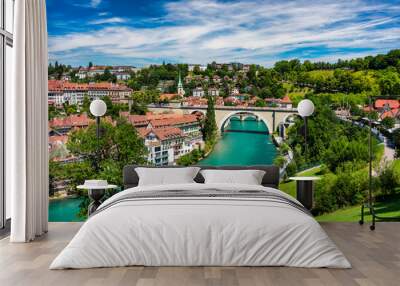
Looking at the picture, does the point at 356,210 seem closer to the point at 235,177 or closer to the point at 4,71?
the point at 235,177

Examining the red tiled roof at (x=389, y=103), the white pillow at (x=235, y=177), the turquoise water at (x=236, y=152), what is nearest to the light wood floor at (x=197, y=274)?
the white pillow at (x=235, y=177)

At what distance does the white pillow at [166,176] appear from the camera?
22.2 ft

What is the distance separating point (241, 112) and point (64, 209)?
9.56 feet

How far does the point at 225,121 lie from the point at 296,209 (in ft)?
11.9

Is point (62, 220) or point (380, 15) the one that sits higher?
point (380, 15)

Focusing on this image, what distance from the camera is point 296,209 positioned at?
16.6 feet

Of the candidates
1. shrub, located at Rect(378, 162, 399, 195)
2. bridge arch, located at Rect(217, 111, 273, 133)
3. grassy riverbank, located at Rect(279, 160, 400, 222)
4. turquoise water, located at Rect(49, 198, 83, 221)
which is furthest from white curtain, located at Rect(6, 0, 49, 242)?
shrub, located at Rect(378, 162, 399, 195)

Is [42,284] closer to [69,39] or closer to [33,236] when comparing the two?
[33,236]

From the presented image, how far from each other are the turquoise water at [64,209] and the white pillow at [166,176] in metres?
1.75

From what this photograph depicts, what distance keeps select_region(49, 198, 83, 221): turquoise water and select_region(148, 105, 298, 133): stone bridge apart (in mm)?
1755

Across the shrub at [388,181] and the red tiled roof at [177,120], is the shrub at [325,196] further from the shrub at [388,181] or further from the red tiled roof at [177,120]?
the red tiled roof at [177,120]

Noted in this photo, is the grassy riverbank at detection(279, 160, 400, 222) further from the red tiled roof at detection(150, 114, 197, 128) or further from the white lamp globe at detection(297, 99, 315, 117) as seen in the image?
the red tiled roof at detection(150, 114, 197, 128)

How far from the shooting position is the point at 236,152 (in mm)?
8352

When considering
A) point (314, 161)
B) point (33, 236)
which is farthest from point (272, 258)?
point (314, 161)
